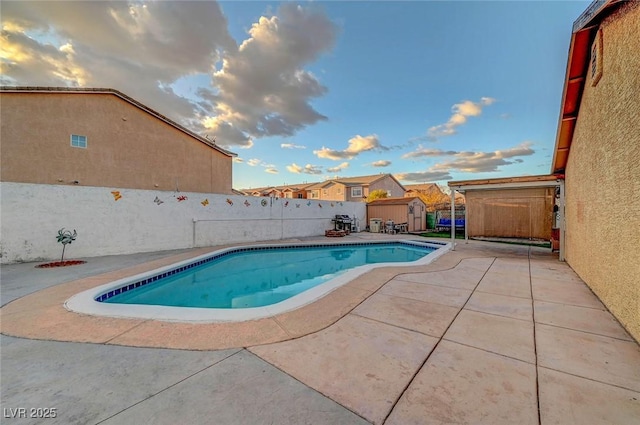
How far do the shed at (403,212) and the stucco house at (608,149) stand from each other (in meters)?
10.9

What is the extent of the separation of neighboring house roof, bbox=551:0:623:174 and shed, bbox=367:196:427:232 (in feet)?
30.8

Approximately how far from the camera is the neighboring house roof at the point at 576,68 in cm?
343

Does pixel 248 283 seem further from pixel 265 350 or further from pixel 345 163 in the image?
pixel 345 163

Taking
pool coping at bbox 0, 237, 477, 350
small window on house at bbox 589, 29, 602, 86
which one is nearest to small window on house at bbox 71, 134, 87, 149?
pool coping at bbox 0, 237, 477, 350

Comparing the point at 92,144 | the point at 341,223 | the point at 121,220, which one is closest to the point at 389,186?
the point at 341,223

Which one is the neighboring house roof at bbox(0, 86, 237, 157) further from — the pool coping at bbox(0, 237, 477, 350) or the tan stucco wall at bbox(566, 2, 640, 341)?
the tan stucco wall at bbox(566, 2, 640, 341)

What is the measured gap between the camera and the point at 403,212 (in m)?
16.5

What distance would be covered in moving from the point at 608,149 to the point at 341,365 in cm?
481

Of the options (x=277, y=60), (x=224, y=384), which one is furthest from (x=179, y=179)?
(x=224, y=384)

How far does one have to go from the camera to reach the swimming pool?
345 centimetres

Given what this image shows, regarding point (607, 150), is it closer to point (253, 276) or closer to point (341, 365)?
point (341, 365)

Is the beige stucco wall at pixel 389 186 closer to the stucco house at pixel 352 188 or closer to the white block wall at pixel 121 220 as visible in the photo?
the stucco house at pixel 352 188

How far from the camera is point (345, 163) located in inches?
1411

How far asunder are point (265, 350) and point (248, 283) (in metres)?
4.23
